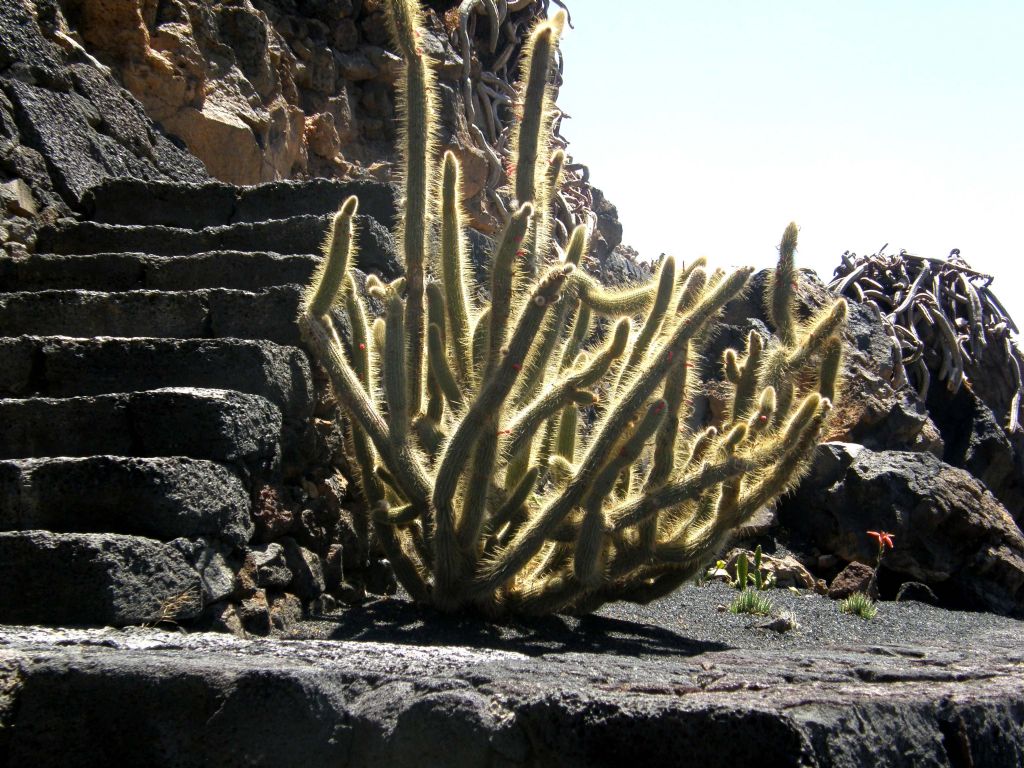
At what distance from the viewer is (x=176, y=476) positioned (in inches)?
119

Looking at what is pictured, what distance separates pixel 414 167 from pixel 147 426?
1.23 m

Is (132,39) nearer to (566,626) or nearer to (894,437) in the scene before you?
(566,626)

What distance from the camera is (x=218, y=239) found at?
192 inches

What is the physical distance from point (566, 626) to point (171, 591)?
1.33 metres

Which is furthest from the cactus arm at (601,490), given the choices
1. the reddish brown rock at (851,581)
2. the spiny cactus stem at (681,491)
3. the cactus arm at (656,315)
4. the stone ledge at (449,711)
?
the reddish brown rock at (851,581)

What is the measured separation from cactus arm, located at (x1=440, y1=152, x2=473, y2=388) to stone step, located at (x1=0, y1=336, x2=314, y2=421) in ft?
1.96

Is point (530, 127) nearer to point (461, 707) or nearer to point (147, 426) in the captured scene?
point (147, 426)

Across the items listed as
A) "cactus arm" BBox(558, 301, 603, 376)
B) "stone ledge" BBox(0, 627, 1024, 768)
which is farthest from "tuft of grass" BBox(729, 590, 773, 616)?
"stone ledge" BBox(0, 627, 1024, 768)

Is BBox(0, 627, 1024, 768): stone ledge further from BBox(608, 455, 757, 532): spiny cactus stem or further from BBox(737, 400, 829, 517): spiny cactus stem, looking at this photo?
BBox(737, 400, 829, 517): spiny cactus stem

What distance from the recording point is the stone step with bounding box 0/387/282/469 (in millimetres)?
3230

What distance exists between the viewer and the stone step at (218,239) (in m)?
4.73

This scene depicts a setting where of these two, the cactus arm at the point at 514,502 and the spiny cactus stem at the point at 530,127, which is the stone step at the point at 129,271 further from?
the cactus arm at the point at 514,502

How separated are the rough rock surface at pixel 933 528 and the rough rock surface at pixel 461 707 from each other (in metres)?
3.26

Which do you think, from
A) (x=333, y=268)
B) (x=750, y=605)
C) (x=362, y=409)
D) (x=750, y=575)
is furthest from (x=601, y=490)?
(x=750, y=575)
